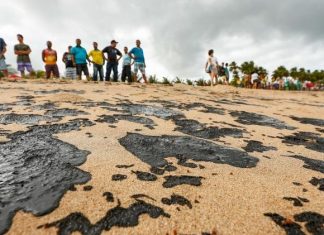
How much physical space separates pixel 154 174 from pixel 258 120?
8.35 ft

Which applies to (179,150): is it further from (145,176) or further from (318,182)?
(318,182)

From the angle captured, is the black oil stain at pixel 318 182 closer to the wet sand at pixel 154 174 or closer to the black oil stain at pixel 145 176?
the wet sand at pixel 154 174

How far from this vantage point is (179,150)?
2805mm

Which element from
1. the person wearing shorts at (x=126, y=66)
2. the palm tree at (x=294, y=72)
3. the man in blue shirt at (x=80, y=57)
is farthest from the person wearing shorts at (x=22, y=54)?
the palm tree at (x=294, y=72)

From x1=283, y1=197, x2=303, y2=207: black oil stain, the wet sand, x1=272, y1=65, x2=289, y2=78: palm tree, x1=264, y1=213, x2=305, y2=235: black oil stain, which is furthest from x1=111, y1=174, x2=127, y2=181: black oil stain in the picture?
x1=272, y1=65, x2=289, y2=78: palm tree

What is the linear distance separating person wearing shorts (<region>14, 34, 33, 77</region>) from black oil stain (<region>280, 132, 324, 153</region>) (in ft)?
25.3

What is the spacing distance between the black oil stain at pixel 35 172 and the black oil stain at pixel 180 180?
51cm

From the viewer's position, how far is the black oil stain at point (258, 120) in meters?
4.13

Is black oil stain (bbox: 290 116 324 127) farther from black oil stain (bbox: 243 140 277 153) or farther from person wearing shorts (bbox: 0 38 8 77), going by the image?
person wearing shorts (bbox: 0 38 8 77)

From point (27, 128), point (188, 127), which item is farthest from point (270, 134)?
point (27, 128)

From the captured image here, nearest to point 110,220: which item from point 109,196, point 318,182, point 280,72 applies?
point 109,196

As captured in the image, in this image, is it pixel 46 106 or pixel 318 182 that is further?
pixel 46 106

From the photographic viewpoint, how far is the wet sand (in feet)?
5.60

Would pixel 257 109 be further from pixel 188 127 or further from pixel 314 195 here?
pixel 314 195
